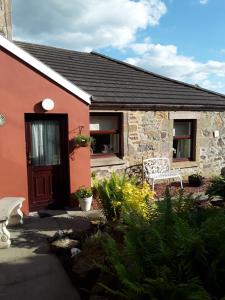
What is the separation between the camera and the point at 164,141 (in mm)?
10305

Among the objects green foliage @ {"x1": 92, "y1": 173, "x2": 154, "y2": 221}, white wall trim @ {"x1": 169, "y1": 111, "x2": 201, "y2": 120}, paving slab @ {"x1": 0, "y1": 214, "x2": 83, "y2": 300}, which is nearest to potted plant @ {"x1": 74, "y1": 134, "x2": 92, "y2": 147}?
green foliage @ {"x1": 92, "y1": 173, "x2": 154, "y2": 221}

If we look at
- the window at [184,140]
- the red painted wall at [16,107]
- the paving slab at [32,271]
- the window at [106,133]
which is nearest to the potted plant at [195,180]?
the window at [184,140]

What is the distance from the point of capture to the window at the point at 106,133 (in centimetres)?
894

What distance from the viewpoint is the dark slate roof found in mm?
9102

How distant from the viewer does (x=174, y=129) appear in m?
10.8

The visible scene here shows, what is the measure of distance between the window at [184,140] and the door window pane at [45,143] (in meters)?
4.79

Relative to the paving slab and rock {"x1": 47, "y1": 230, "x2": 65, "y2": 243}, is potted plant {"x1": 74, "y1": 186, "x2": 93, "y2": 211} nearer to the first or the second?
the paving slab

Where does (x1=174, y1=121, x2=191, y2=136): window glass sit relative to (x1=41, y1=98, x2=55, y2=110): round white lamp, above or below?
below

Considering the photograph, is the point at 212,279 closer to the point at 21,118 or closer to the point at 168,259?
the point at 168,259

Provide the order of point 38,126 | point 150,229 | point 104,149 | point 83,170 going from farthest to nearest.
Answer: point 104,149 < point 83,170 < point 38,126 < point 150,229

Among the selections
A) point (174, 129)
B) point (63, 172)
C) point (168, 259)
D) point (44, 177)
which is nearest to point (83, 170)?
point (63, 172)

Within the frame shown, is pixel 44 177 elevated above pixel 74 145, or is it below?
below

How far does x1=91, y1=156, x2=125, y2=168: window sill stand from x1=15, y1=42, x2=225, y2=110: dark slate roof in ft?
4.97

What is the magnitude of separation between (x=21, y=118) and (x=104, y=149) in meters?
3.06
